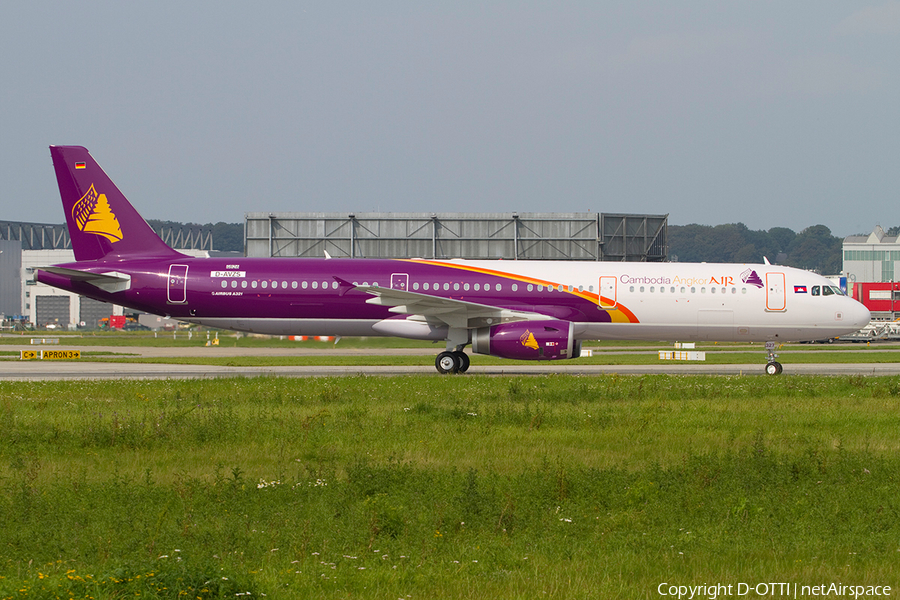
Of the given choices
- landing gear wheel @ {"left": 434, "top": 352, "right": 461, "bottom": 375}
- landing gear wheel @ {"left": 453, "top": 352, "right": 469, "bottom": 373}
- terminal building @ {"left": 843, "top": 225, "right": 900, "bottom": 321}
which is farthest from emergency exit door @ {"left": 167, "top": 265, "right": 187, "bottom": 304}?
terminal building @ {"left": 843, "top": 225, "right": 900, "bottom": 321}

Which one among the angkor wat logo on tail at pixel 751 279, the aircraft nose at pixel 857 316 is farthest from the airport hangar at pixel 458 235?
the aircraft nose at pixel 857 316

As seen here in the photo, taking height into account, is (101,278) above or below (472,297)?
above

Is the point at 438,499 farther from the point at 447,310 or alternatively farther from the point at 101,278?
the point at 101,278

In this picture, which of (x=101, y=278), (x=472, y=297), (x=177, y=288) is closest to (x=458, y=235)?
(x=472, y=297)

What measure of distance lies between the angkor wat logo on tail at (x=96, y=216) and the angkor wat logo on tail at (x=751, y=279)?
22.3m

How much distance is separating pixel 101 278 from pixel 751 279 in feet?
74.5

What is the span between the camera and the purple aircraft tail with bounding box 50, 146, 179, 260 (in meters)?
31.0

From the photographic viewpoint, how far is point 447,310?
28.4 metres

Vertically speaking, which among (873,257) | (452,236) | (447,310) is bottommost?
(447,310)

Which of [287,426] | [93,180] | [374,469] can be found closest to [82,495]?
[374,469]

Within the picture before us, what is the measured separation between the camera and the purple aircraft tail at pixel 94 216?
102 ft

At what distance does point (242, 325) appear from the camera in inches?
1192

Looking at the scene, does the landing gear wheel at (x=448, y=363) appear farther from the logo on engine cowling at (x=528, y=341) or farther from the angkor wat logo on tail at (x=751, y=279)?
the angkor wat logo on tail at (x=751, y=279)

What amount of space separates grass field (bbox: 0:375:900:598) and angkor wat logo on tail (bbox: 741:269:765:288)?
12.0 meters
